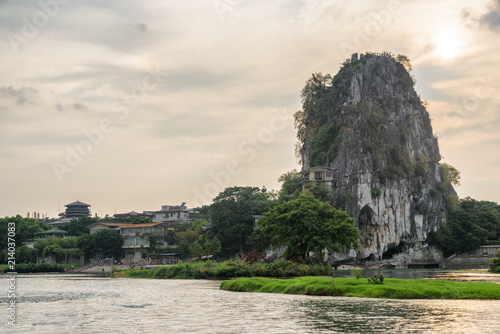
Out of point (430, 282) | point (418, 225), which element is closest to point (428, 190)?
point (418, 225)

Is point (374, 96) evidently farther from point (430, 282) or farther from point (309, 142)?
point (430, 282)

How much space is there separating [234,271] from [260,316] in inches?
1242

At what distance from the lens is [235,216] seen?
83.2 m

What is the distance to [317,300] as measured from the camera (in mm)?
29391

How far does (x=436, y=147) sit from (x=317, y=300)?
90.8 metres

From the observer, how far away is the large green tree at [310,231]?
52312mm

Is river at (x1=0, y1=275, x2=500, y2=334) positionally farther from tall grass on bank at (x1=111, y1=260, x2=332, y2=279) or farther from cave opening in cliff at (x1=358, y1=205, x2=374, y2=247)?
cave opening in cliff at (x1=358, y1=205, x2=374, y2=247)

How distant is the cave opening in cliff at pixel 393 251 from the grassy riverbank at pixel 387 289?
66.5 m

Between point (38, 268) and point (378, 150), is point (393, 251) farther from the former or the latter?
point (38, 268)

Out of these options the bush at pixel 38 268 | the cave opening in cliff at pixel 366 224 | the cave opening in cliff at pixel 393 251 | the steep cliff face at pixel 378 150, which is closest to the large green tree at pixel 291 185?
the steep cliff face at pixel 378 150

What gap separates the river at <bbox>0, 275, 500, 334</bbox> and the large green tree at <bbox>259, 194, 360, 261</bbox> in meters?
20.9

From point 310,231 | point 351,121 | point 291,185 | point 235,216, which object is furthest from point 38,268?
point 351,121

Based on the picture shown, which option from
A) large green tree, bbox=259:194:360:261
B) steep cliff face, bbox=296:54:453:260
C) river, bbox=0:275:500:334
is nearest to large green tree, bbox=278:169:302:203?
steep cliff face, bbox=296:54:453:260

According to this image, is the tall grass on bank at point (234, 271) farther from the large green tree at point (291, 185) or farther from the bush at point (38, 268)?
the large green tree at point (291, 185)
